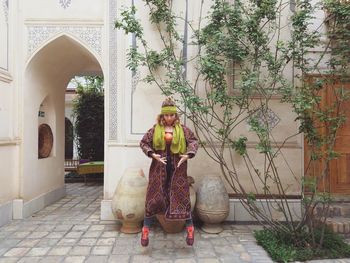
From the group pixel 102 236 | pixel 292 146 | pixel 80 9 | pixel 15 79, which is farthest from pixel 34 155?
pixel 292 146

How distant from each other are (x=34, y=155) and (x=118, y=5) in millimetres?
3040

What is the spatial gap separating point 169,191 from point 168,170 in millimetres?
261

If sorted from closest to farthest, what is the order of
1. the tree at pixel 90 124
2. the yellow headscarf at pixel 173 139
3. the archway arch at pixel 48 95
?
1. the yellow headscarf at pixel 173 139
2. the archway arch at pixel 48 95
3. the tree at pixel 90 124

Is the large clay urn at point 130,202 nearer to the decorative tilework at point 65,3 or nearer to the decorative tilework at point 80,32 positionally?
the decorative tilework at point 80,32

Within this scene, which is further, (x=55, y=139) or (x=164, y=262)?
(x=55, y=139)

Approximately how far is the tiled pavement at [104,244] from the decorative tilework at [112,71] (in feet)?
5.03

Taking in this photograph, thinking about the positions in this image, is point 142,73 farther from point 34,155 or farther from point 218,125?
point 34,155

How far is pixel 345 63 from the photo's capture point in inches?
161

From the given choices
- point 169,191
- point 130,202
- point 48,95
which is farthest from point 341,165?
point 48,95

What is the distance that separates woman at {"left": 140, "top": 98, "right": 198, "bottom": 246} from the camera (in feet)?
12.9

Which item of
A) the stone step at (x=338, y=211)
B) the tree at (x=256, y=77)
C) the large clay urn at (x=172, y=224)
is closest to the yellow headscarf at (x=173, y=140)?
the tree at (x=256, y=77)

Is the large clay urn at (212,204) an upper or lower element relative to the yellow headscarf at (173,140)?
lower

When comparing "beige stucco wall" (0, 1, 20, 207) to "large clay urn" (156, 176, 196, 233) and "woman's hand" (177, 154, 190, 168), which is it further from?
"woman's hand" (177, 154, 190, 168)

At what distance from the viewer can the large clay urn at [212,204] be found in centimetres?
457
